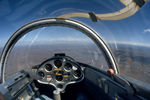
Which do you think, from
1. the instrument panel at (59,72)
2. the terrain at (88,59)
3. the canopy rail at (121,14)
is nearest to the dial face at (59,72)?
the instrument panel at (59,72)

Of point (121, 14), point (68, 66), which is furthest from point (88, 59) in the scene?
point (121, 14)

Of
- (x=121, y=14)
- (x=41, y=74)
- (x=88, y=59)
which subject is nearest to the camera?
(x=121, y=14)

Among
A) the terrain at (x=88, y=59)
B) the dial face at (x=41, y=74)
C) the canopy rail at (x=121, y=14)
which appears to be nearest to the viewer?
the canopy rail at (x=121, y=14)

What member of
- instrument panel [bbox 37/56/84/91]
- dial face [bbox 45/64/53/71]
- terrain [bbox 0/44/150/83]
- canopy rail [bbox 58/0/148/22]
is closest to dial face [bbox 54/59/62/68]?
instrument panel [bbox 37/56/84/91]

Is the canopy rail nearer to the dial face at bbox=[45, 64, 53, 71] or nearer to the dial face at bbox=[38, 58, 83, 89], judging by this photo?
the dial face at bbox=[38, 58, 83, 89]

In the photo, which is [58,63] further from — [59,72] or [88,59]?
[88,59]

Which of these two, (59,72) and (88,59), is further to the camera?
(88,59)

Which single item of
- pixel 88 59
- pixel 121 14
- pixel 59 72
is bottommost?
pixel 88 59

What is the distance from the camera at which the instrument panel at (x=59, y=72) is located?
2.39 m

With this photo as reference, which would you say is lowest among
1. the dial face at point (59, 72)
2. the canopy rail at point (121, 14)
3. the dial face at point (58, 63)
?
the dial face at point (59, 72)

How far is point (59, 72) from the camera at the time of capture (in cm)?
248

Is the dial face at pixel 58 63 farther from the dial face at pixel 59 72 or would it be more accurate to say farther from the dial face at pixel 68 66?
the dial face at pixel 68 66

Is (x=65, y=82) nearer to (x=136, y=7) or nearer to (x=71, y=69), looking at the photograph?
(x=71, y=69)

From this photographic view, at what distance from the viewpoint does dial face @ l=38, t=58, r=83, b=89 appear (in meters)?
2.39
